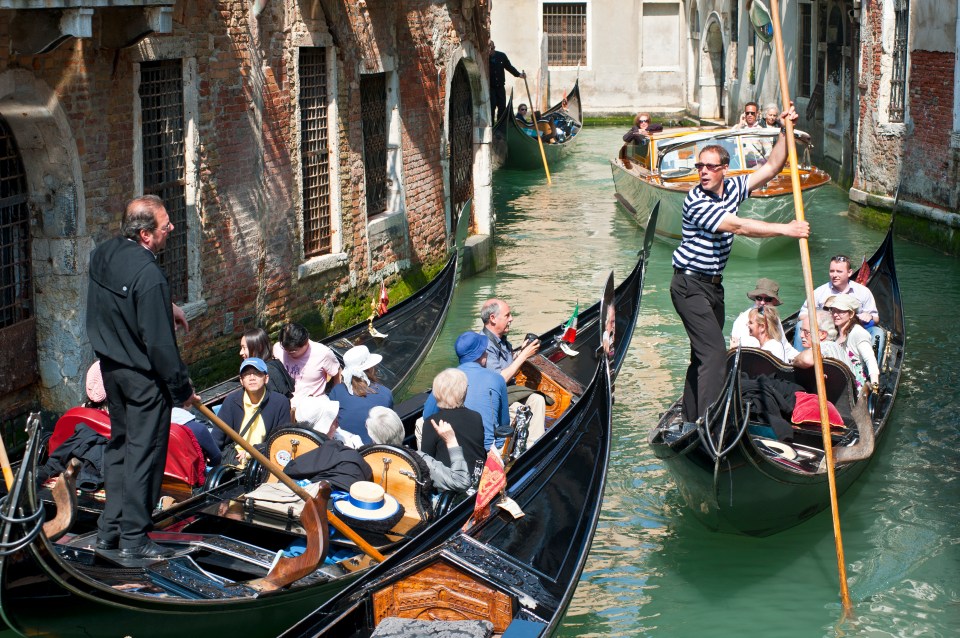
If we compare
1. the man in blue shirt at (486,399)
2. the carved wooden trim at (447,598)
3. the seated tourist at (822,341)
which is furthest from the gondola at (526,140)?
the carved wooden trim at (447,598)

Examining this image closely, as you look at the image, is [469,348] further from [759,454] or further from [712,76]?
[712,76]

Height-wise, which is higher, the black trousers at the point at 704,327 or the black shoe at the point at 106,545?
the black trousers at the point at 704,327

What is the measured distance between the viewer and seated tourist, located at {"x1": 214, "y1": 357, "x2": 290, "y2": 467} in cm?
471

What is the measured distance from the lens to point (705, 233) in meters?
4.67

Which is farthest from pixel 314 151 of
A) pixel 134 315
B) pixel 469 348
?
pixel 134 315

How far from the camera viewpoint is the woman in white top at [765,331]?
563 centimetres

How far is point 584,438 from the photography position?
456 cm

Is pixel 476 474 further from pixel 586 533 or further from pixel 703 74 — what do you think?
pixel 703 74

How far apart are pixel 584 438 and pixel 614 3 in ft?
53.0

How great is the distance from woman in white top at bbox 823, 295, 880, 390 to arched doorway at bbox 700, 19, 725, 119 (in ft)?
44.4

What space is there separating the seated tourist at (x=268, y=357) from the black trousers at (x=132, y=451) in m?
1.21

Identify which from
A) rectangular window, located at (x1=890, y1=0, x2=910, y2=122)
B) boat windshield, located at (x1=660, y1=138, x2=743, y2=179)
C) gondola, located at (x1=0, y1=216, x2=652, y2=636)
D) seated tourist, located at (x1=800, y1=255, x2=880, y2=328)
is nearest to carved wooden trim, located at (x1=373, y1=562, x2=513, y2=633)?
gondola, located at (x1=0, y1=216, x2=652, y2=636)

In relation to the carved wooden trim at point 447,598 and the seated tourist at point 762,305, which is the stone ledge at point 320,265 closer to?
the seated tourist at point 762,305

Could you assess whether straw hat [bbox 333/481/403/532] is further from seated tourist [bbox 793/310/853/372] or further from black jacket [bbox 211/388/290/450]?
seated tourist [bbox 793/310/853/372]
